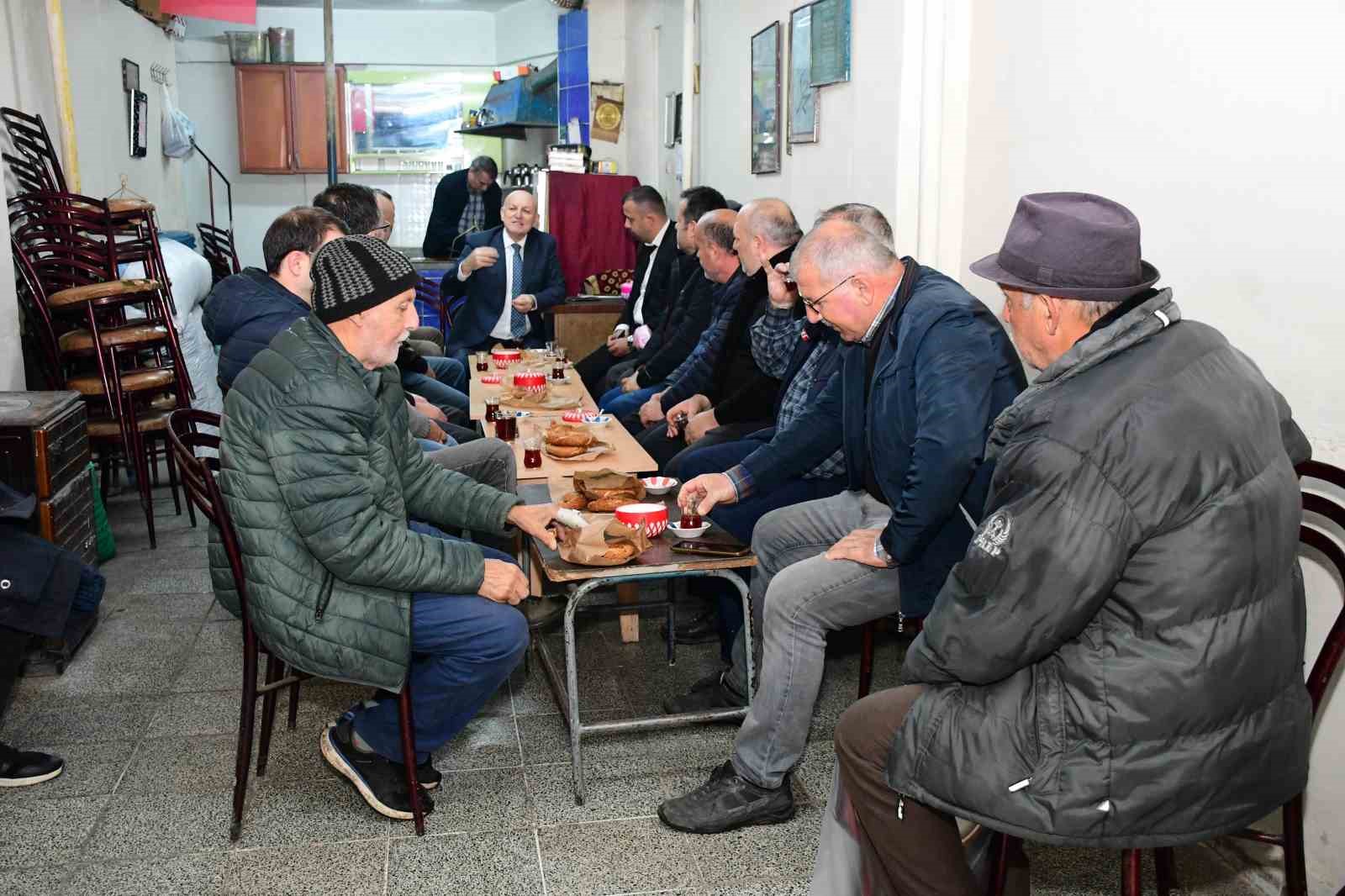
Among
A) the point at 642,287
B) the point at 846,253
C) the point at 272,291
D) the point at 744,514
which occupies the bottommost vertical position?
the point at 744,514

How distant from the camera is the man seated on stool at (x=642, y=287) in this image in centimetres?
622

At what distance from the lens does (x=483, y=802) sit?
2.82 meters

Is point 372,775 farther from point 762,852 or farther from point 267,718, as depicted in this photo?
point 762,852

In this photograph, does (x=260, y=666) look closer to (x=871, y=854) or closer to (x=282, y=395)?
(x=282, y=395)

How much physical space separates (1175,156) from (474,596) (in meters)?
1.81

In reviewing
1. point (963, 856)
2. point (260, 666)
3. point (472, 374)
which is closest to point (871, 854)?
point (963, 856)

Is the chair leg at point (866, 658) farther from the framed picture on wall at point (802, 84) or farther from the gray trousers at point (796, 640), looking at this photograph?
the framed picture on wall at point (802, 84)

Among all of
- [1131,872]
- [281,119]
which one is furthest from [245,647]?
[281,119]

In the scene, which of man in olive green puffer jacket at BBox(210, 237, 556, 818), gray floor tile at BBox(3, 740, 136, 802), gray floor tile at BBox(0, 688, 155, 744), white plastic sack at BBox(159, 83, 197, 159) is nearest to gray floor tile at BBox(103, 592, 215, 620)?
gray floor tile at BBox(0, 688, 155, 744)

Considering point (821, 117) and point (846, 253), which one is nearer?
point (846, 253)

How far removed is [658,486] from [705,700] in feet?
2.00

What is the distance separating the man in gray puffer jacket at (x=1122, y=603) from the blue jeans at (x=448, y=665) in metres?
1.09

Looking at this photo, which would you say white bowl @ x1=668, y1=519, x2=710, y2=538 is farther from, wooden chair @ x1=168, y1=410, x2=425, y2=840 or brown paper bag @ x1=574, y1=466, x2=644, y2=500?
wooden chair @ x1=168, y1=410, x2=425, y2=840

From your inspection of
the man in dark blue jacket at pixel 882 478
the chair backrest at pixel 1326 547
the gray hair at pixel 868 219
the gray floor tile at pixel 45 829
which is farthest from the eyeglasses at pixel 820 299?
the gray floor tile at pixel 45 829
